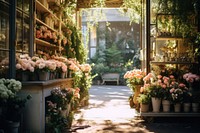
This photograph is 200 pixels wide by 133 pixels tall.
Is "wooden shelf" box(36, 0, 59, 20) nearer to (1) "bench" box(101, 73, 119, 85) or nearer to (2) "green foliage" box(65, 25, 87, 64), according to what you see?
(2) "green foliage" box(65, 25, 87, 64)

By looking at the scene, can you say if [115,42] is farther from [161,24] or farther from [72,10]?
[161,24]

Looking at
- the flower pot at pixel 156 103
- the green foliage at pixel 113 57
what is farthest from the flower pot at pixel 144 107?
the green foliage at pixel 113 57

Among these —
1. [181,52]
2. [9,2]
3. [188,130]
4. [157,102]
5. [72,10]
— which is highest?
[72,10]

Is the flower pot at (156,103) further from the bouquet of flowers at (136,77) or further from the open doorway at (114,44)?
the open doorway at (114,44)

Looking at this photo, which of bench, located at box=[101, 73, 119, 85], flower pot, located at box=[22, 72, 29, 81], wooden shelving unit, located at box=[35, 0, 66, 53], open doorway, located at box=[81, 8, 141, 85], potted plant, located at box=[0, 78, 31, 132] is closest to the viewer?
potted plant, located at box=[0, 78, 31, 132]

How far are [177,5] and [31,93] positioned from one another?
10.0 feet

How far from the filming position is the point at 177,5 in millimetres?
5375

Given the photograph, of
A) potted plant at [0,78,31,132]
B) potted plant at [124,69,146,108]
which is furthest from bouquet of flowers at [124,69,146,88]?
potted plant at [0,78,31,132]

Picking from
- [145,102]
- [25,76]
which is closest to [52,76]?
[25,76]

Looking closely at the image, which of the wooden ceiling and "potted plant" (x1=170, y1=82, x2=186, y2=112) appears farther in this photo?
the wooden ceiling

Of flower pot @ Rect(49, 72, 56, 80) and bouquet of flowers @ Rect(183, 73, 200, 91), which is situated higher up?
flower pot @ Rect(49, 72, 56, 80)

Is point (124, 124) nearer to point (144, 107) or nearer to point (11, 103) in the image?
point (144, 107)

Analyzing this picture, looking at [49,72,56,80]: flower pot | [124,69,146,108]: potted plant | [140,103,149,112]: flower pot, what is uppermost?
[49,72,56,80]: flower pot

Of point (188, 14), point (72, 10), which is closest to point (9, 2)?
point (188, 14)
